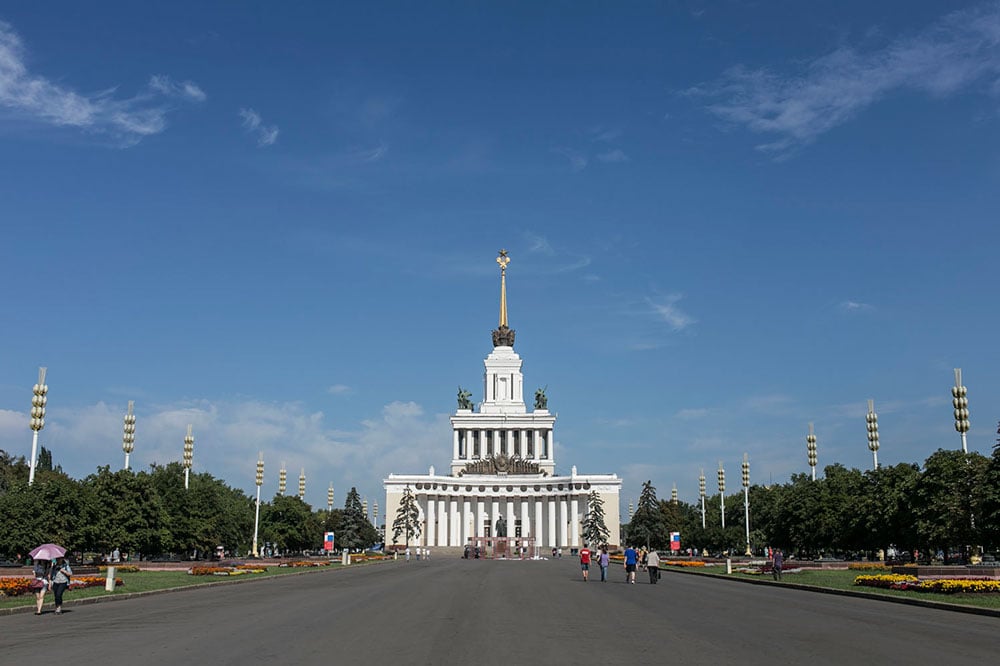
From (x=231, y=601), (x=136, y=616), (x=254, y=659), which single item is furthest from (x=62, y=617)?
(x=254, y=659)

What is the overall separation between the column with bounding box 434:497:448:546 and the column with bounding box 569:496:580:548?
64.9ft

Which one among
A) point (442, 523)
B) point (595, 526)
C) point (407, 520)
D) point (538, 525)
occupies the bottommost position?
point (595, 526)

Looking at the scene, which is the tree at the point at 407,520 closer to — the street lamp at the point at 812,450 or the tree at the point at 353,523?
the tree at the point at 353,523

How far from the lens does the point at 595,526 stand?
12331cm

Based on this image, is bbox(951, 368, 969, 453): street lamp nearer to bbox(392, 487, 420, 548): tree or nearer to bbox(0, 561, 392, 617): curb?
bbox(0, 561, 392, 617): curb

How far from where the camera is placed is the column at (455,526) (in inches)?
5699

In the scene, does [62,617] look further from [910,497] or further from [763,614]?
[910,497]

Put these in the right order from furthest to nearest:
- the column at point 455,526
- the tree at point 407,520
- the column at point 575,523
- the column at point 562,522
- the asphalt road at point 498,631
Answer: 1. the column at point 455,526
2. the column at point 562,522
3. the column at point 575,523
4. the tree at point 407,520
5. the asphalt road at point 498,631

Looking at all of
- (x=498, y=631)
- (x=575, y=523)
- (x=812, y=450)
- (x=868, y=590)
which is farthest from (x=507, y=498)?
(x=498, y=631)

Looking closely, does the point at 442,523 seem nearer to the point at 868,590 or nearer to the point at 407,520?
the point at 407,520

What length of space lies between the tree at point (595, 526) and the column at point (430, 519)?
86.6 feet

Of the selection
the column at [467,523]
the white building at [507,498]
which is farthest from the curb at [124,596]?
the column at [467,523]

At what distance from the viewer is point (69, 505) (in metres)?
51.6

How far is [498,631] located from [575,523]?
408 ft
